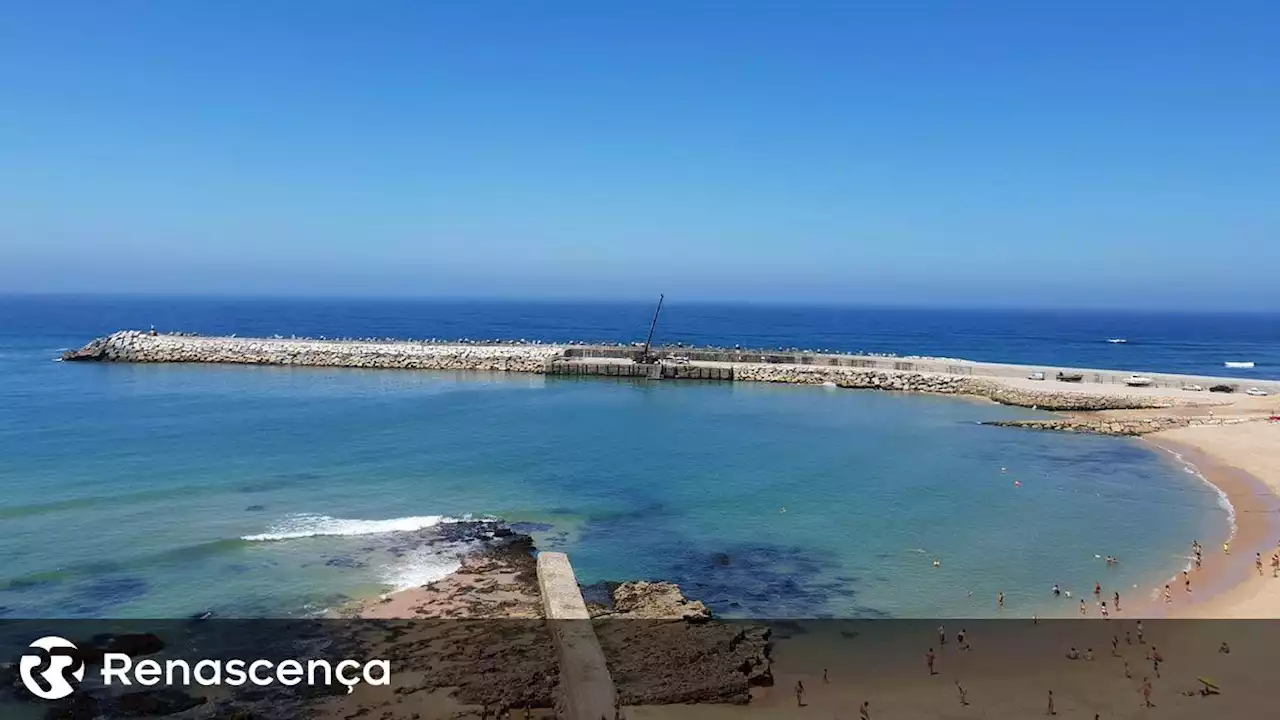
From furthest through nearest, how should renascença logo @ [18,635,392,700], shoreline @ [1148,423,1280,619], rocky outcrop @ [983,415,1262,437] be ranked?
rocky outcrop @ [983,415,1262,437] → shoreline @ [1148,423,1280,619] → renascença logo @ [18,635,392,700]

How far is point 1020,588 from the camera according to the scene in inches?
731

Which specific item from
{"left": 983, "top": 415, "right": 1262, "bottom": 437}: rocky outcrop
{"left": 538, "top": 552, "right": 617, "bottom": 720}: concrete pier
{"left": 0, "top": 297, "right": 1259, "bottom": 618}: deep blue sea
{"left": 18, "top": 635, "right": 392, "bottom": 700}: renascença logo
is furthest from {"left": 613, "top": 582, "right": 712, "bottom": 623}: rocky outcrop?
{"left": 983, "top": 415, "right": 1262, "bottom": 437}: rocky outcrop

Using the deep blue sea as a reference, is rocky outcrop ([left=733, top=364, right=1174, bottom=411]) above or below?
above

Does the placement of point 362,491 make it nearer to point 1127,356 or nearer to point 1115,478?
point 1115,478

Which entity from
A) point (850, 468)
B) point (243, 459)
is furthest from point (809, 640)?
point (243, 459)

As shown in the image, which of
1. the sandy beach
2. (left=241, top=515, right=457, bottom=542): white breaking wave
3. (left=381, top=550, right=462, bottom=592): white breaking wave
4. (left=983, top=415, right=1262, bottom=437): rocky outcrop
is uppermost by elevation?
(left=983, top=415, right=1262, bottom=437): rocky outcrop

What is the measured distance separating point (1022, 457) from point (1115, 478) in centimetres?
394

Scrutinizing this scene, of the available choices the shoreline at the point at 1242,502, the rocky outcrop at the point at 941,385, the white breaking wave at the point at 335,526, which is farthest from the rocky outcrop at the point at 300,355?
the shoreline at the point at 1242,502

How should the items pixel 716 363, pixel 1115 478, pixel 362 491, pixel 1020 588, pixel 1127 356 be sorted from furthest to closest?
pixel 1127 356 < pixel 716 363 < pixel 1115 478 < pixel 362 491 < pixel 1020 588

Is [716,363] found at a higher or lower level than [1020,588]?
higher

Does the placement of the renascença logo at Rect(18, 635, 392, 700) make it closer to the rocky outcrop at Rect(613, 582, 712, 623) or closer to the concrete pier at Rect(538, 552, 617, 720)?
the concrete pier at Rect(538, 552, 617, 720)

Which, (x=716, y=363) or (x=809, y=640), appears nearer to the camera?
(x=809, y=640)

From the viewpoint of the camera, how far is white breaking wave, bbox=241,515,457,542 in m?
21.0

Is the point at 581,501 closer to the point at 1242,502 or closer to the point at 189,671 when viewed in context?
the point at 189,671
